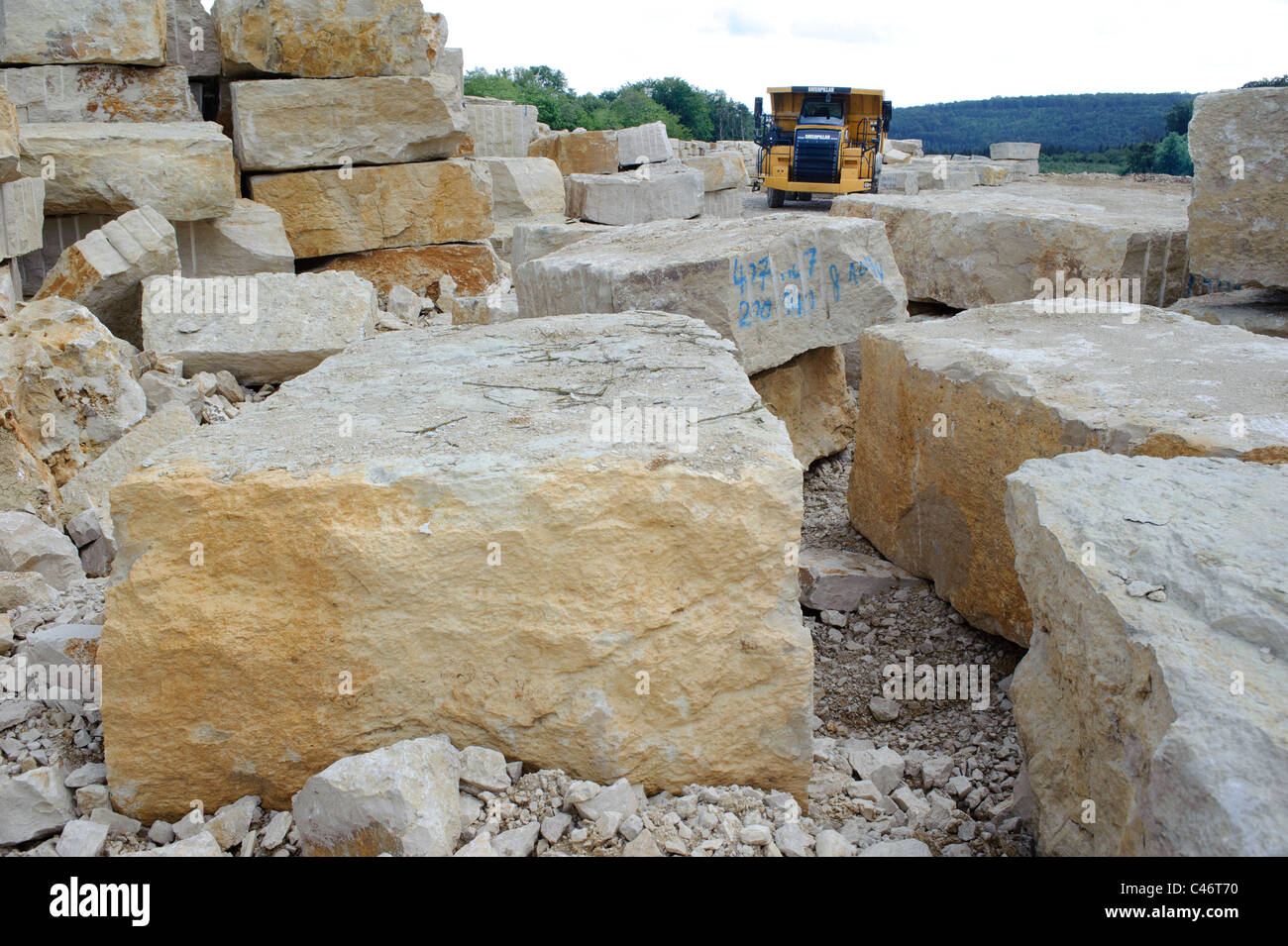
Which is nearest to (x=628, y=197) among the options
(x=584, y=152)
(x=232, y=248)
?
(x=232, y=248)

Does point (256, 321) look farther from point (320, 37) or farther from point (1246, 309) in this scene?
point (1246, 309)

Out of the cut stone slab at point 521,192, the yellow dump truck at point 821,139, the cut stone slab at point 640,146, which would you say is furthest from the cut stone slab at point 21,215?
the yellow dump truck at point 821,139

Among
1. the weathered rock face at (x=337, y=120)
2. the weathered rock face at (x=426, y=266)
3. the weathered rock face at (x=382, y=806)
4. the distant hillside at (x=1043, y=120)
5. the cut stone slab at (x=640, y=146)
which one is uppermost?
the distant hillside at (x=1043, y=120)

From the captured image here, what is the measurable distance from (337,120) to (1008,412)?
5.01 m

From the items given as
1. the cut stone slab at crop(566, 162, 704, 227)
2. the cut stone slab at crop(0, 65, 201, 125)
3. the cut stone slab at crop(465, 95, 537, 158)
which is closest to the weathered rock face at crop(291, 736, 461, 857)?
the cut stone slab at crop(0, 65, 201, 125)

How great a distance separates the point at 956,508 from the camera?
9.82 feet

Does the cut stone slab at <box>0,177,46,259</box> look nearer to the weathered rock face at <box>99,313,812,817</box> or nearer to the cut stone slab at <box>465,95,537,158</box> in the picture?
the weathered rock face at <box>99,313,812,817</box>

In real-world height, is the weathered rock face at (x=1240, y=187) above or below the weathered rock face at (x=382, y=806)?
above

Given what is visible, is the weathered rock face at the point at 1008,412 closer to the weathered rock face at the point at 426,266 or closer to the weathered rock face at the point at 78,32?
the weathered rock face at the point at 426,266

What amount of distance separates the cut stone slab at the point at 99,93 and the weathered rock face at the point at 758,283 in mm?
3232

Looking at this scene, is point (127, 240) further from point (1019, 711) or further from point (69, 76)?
point (1019, 711)

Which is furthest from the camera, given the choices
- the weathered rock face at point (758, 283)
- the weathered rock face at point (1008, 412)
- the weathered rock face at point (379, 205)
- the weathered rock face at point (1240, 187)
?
the weathered rock face at point (379, 205)

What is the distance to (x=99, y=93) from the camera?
19.3 feet

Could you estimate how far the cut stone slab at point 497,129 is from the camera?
13156mm
